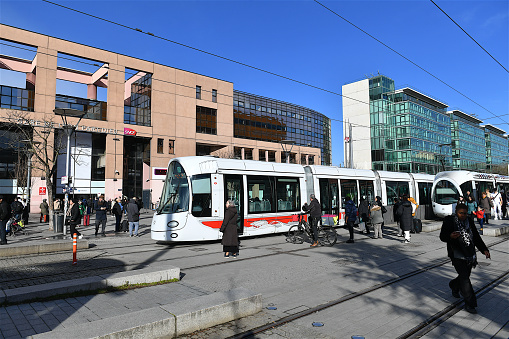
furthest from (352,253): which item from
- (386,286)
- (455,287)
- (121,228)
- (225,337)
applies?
(121,228)

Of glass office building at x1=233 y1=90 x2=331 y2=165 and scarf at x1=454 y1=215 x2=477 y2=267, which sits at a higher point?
glass office building at x1=233 y1=90 x2=331 y2=165

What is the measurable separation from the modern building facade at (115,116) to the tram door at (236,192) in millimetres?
24167

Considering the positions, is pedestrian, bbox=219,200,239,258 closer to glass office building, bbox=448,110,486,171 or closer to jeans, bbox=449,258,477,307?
jeans, bbox=449,258,477,307

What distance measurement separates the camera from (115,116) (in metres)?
39.5

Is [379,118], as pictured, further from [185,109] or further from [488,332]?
[488,332]

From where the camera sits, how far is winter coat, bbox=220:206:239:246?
10039 millimetres

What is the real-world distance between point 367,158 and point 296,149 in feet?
64.6

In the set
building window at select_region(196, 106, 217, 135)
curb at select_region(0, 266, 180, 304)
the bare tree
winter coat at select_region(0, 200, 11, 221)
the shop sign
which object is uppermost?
building window at select_region(196, 106, 217, 135)

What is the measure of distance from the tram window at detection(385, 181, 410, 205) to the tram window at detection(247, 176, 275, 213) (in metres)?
9.33

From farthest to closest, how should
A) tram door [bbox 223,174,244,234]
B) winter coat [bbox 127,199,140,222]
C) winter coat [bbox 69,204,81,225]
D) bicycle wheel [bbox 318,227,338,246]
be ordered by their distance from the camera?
1. winter coat [bbox 127,199,140,222]
2. winter coat [bbox 69,204,81,225]
3. tram door [bbox 223,174,244,234]
4. bicycle wheel [bbox 318,227,338,246]

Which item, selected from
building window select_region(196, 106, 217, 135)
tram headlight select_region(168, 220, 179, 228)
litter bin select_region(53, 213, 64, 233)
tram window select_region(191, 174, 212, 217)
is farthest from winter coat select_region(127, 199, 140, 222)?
building window select_region(196, 106, 217, 135)

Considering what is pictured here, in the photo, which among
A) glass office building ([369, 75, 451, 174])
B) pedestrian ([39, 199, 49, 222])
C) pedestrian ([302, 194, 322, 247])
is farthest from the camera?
glass office building ([369, 75, 451, 174])

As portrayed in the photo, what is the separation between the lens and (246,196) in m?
13.9

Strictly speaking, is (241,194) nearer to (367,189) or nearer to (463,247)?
(367,189)
